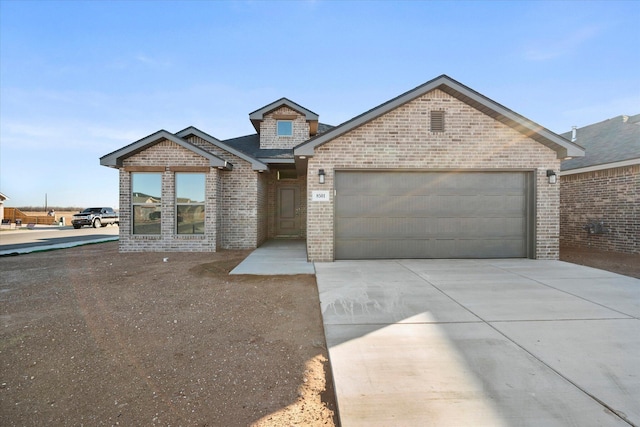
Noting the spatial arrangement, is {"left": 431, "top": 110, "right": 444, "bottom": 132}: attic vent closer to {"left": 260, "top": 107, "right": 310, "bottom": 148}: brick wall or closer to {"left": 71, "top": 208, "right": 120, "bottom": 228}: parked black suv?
{"left": 260, "top": 107, "right": 310, "bottom": 148}: brick wall

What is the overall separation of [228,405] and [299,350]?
105cm

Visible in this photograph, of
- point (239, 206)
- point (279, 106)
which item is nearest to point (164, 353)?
point (239, 206)

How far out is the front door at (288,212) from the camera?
45.5 ft

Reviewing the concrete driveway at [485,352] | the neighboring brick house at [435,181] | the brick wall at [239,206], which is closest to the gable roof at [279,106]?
the brick wall at [239,206]

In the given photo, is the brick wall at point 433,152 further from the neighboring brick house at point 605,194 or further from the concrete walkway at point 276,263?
the neighboring brick house at point 605,194

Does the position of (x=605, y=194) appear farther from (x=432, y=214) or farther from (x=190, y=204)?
(x=190, y=204)

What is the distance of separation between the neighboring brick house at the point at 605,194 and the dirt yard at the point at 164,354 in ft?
35.9

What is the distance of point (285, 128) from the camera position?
13891 mm

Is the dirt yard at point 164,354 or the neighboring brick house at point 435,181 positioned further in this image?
the neighboring brick house at point 435,181

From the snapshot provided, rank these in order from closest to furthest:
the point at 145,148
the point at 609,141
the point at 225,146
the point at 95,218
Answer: the point at 145,148 < the point at 225,146 < the point at 609,141 < the point at 95,218

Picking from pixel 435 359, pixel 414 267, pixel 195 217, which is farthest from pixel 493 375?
pixel 195 217

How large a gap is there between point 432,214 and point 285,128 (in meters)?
8.31

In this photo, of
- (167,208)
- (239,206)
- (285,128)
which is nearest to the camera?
(167,208)

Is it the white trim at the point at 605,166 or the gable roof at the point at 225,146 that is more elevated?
the gable roof at the point at 225,146
